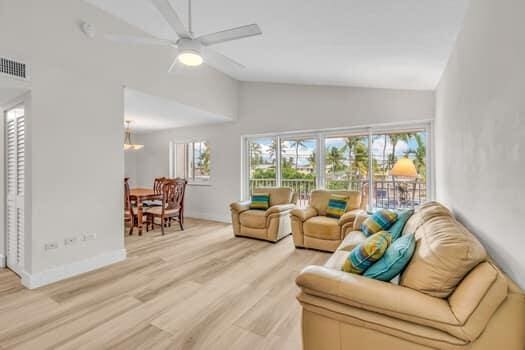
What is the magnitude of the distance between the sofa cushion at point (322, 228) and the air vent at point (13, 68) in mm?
3753

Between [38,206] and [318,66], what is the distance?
387 cm

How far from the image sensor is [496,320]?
1.18 metres

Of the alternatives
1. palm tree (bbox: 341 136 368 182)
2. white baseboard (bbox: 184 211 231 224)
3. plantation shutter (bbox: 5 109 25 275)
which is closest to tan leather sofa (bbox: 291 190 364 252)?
palm tree (bbox: 341 136 368 182)

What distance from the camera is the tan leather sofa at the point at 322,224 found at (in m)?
3.72

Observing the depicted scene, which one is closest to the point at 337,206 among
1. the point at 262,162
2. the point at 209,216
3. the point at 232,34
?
the point at 262,162

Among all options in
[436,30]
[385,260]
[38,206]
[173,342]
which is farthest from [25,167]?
[436,30]

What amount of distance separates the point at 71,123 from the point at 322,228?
135 inches

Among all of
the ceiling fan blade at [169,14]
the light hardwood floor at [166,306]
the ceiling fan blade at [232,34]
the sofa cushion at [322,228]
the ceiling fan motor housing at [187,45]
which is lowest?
the light hardwood floor at [166,306]

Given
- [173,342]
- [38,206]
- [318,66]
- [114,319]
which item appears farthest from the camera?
[318,66]

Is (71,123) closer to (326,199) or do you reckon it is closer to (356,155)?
(326,199)

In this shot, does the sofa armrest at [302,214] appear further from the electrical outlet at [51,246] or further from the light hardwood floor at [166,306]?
the electrical outlet at [51,246]

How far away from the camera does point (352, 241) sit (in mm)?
2771

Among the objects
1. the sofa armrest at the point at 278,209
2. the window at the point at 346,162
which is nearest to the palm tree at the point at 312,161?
the window at the point at 346,162

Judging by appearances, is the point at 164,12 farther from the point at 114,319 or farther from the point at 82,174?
the point at 114,319
